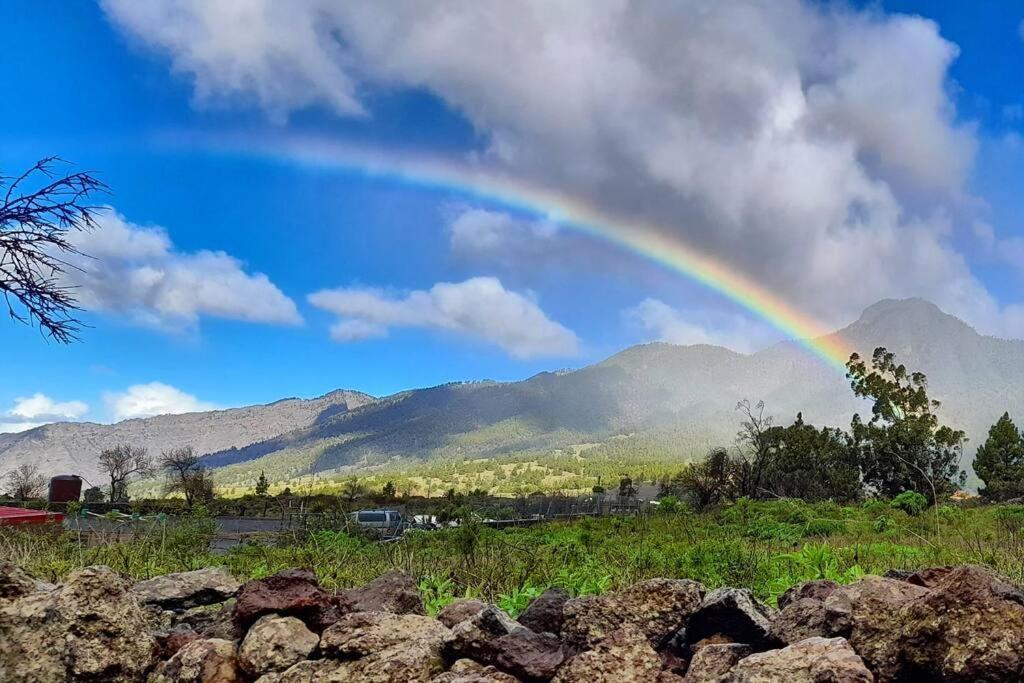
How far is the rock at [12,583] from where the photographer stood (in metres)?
5.16

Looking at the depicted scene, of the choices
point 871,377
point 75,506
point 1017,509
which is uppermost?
point 871,377

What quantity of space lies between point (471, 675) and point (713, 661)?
48.8 inches

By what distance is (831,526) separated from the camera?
14.7 metres

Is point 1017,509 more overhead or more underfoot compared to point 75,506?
more underfoot

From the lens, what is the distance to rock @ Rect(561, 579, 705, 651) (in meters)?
4.05

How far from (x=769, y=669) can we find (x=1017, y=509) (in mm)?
18403

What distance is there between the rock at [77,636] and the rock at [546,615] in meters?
2.55

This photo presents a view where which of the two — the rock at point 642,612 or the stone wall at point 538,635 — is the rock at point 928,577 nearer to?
the stone wall at point 538,635

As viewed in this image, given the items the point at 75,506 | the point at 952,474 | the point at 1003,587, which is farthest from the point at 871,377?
the point at 1003,587

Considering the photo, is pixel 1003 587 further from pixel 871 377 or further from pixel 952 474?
pixel 871 377

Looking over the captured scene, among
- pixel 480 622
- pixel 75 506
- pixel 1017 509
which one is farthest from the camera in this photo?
pixel 1017 509

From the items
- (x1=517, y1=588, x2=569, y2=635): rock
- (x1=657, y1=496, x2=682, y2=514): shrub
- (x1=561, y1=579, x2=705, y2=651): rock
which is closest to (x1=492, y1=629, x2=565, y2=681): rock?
(x1=561, y1=579, x2=705, y2=651): rock

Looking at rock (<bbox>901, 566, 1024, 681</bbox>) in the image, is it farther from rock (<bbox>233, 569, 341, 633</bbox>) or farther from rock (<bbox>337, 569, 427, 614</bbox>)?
rock (<bbox>233, 569, 341, 633</bbox>)

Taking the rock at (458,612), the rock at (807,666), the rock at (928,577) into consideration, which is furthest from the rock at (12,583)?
the rock at (928,577)
